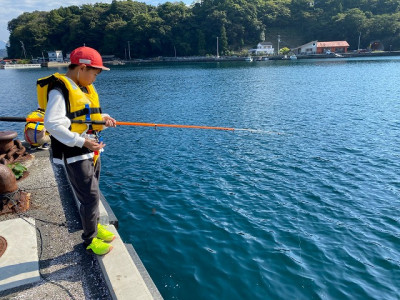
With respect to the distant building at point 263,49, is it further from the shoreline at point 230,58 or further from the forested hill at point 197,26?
the forested hill at point 197,26

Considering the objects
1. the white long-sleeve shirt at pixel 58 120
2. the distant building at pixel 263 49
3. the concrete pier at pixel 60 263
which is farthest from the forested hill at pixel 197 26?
the white long-sleeve shirt at pixel 58 120

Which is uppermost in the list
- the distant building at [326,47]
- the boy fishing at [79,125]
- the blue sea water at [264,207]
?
the distant building at [326,47]

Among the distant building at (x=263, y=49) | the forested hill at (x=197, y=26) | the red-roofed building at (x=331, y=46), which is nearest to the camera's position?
the red-roofed building at (x=331, y=46)

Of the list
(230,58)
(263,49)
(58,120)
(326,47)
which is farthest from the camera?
(263,49)

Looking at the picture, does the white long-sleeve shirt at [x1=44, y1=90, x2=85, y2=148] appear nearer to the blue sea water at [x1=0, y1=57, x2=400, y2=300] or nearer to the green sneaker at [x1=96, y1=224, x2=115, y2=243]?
the green sneaker at [x1=96, y1=224, x2=115, y2=243]

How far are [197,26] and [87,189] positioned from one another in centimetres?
14202

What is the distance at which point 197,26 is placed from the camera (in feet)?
441

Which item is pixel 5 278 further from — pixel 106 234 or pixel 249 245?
pixel 249 245

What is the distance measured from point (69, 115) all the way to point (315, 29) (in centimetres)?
15771

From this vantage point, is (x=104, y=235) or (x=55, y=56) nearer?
(x=104, y=235)

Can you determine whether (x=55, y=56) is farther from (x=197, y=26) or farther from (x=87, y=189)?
(x=87, y=189)

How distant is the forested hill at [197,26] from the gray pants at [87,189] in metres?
133

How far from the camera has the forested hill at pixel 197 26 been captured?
131375 millimetres

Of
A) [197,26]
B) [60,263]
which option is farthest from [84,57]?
[197,26]
